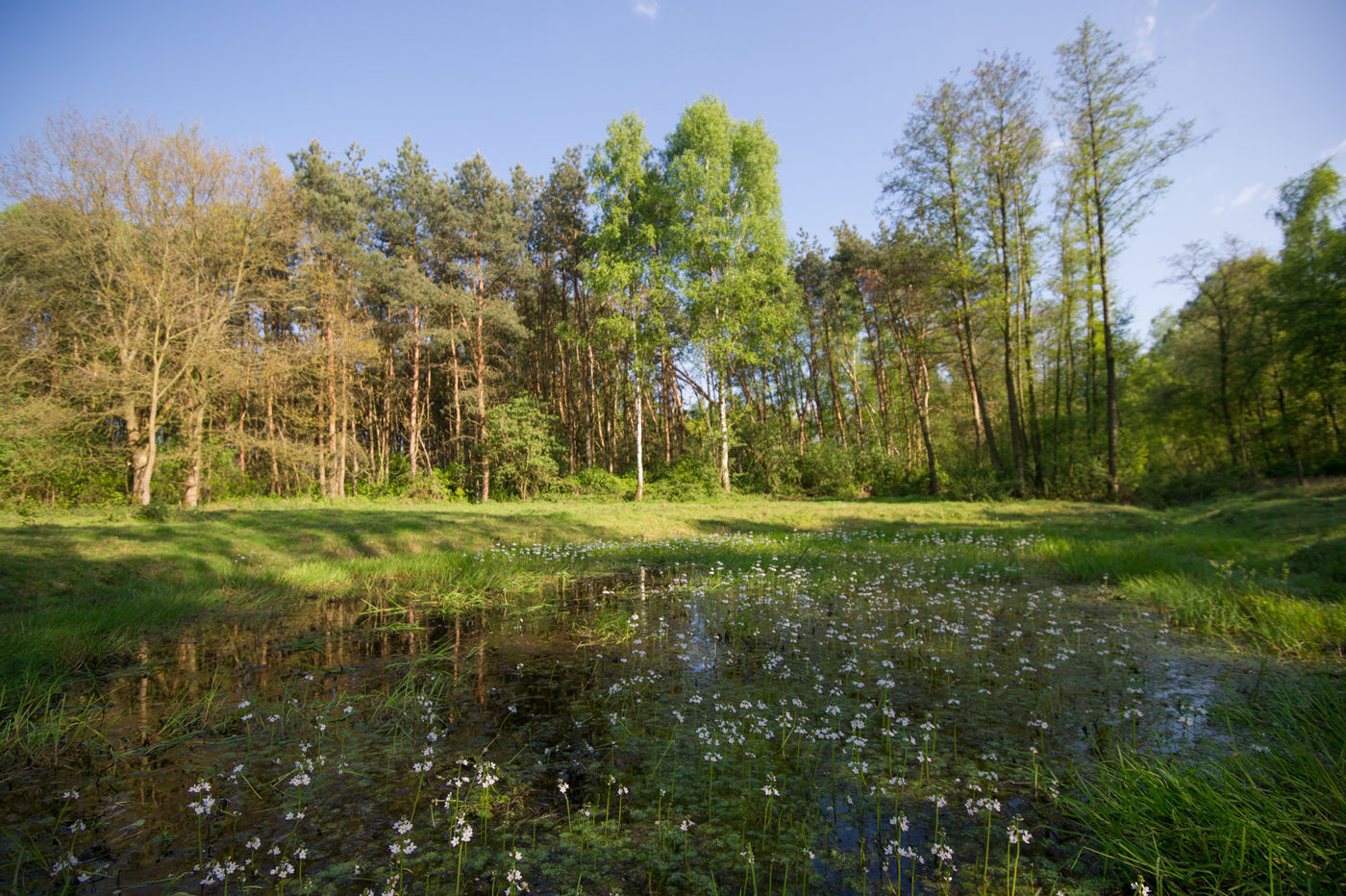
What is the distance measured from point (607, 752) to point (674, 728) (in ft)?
1.91

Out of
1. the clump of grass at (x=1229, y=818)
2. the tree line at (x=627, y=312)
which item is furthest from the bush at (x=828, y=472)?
the clump of grass at (x=1229, y=818)

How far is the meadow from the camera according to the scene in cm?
257

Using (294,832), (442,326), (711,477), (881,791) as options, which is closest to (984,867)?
(881,791)

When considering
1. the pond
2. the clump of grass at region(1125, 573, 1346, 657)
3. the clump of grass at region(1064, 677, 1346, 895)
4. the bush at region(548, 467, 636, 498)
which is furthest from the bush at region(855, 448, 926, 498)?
the clump of grass at region(1064, 677, 1346, 895)

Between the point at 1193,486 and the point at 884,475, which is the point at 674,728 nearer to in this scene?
the point at 884,475

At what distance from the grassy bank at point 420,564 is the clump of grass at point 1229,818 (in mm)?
3793

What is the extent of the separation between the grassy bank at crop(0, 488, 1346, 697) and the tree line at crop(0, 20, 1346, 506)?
726 cm

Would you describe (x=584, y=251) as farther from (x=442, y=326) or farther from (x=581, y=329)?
(x=442, y=326)

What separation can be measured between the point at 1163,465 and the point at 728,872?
1543 inches

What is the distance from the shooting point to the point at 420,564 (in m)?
9.99

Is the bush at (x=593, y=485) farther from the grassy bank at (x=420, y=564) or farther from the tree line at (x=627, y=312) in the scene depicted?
the grassy bank at (x=420, y=564)

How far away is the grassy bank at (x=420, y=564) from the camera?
19.2 ft

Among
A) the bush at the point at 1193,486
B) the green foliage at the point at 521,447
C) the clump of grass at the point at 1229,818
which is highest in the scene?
the green foliage at the point at 521,447

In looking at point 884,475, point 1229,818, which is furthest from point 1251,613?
point 884,475
